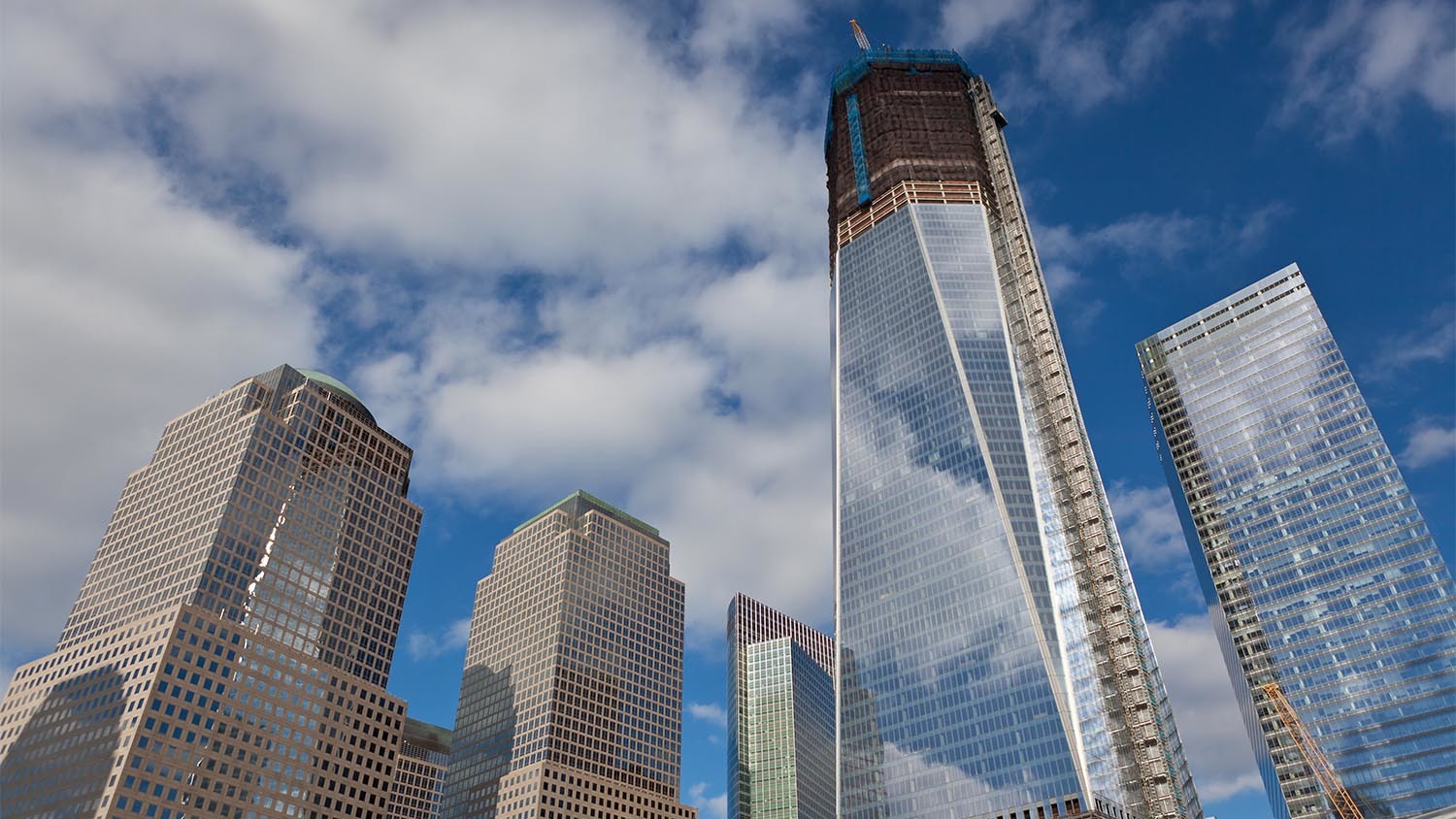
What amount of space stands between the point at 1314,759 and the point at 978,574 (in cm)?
7589

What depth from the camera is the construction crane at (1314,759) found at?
165375 mm

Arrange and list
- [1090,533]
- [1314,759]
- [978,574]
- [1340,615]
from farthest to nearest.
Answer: [1340,615] → [1314,759] → [1090,533] → [978,574]

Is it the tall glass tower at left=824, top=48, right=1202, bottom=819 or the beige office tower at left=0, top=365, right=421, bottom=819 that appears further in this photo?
the tall glass tower at left=824, top=48, right=1202, bottom=819

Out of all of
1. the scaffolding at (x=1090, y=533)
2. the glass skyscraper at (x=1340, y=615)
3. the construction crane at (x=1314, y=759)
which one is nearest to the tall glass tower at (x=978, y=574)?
the scaffolding at (x=1090, y=533)

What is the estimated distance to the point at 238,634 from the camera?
144m

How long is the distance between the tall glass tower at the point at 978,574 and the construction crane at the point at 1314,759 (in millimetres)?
→ 45499

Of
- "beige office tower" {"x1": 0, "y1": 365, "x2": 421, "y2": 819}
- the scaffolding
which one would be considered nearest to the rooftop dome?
"beige office tower" {"x1": 0, "y1": 365, "x2": 421, "y2": 819}

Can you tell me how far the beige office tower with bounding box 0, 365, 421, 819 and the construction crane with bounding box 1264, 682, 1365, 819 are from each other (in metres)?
160

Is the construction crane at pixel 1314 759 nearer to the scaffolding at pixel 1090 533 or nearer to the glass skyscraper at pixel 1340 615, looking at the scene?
the glass skyscraper at pixel 1340 615

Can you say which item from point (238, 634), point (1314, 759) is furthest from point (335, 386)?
point (1314, 759)

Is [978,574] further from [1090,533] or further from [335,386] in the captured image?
[335,386]

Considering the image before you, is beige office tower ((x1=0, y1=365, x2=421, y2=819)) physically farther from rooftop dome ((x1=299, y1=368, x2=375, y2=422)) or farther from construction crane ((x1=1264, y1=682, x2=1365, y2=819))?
construction crane ((x1=1264, y1=682, x2=1365, y2=819))

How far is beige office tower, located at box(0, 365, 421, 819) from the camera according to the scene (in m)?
130

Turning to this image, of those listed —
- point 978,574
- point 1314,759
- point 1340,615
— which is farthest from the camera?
point 1340,615
